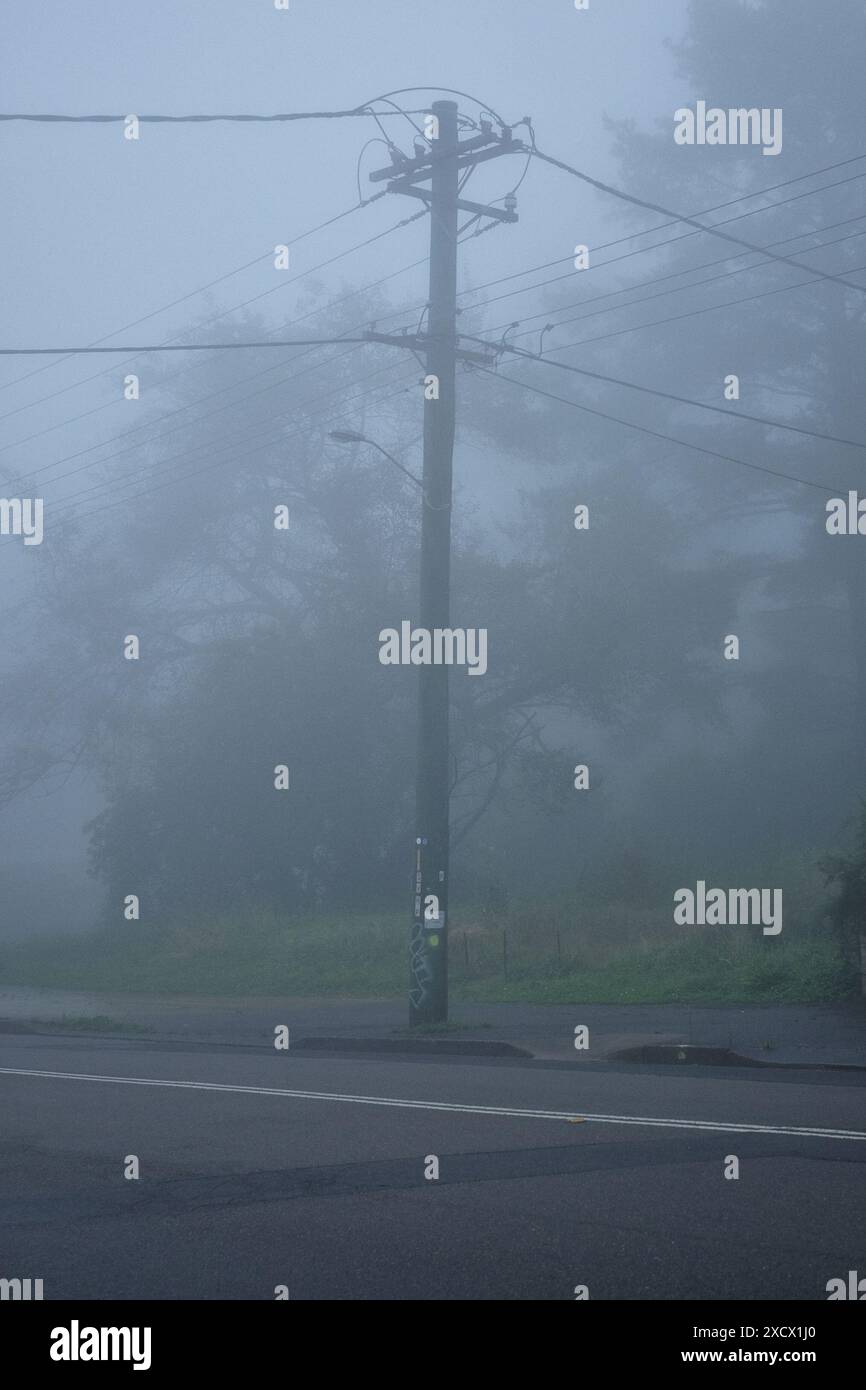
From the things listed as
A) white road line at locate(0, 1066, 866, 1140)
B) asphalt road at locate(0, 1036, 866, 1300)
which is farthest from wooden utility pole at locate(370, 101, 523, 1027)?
asphalt road at locate(0, 1036, 866, 1300)

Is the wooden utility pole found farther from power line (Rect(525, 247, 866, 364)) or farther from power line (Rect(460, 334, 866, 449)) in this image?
power line (Rect(525, 247, 866, 364))

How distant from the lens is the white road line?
9.30m

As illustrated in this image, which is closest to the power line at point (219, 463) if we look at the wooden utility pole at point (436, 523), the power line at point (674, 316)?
the power line at point (674, 316)

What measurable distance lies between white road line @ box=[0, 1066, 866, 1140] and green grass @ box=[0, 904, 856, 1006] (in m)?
7.81

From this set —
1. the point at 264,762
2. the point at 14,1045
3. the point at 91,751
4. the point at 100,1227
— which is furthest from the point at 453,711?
the point at 100,1227

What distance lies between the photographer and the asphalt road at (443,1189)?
6172mm

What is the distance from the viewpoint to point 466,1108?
430 inches

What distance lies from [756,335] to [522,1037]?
3231 centimetres

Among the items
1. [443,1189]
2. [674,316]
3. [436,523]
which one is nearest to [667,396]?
[436,523]

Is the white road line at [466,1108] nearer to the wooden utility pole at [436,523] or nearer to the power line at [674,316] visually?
the wooden utility pole at [436,523]

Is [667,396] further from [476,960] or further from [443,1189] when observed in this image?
[443,1189]

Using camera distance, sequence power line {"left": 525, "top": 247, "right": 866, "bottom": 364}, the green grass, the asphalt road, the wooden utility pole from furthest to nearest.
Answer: power line {"left": 525, "top": 247, "right": 866, "bottom": 364}
the green grass
the wooden utility pole
the asphalt road
